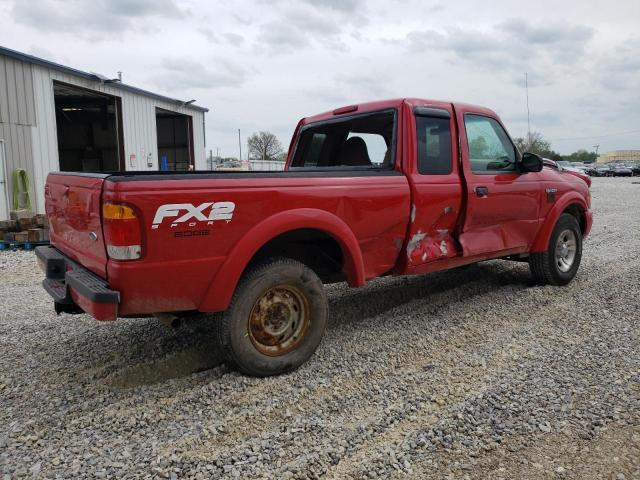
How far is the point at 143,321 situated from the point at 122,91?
39.0 ft

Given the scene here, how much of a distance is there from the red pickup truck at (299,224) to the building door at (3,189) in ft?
26.1

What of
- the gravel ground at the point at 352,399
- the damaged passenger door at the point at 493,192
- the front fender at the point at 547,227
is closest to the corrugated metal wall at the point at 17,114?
the gravel ground at the point at 352,399

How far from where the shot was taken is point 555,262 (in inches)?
235

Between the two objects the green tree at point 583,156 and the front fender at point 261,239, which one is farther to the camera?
the green tree at point 583,156

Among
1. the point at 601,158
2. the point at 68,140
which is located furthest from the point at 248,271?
the point at 601,158

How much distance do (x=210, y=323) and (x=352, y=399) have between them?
4.37ft

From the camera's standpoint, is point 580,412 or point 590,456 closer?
point 590,456

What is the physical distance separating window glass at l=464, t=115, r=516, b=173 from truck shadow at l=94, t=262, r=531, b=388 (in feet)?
4.79

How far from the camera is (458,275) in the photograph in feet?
22.1

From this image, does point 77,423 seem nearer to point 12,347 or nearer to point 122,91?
point 12,347

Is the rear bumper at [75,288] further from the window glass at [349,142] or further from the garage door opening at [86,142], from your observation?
the garage door opening at [86,142]

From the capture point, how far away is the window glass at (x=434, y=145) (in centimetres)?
458

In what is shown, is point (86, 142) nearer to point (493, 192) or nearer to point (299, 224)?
point (493, 192)

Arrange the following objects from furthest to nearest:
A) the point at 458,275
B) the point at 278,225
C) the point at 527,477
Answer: the point at 458,275
the point at 278,225
the point at 527,477
